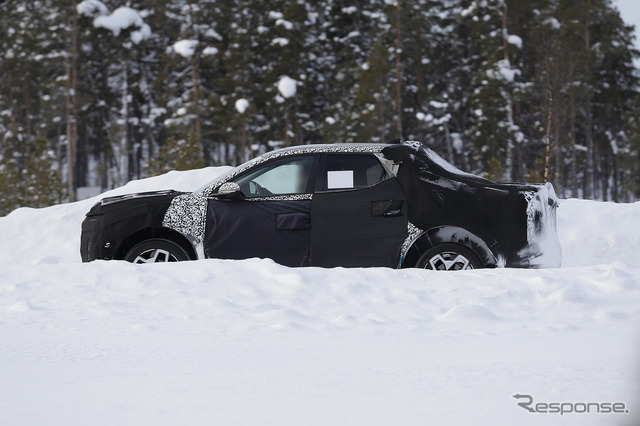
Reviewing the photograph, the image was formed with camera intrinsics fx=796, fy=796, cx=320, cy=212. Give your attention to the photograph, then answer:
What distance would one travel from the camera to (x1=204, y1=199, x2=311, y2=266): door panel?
283 inches

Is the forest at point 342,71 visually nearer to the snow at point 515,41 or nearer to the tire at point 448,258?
the snow at point 515,41

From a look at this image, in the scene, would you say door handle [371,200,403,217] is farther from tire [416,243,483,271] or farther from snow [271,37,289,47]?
snow [271,37,289,47]

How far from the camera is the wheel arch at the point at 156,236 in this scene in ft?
24.3

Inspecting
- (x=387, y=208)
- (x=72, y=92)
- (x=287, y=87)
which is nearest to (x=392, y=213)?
(x=387, y=208)

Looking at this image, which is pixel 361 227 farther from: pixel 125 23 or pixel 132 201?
pixel 125 23

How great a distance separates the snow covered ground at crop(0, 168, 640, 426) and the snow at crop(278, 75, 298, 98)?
120ft

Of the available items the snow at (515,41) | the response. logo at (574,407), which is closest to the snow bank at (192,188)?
the response. logo at (574,407)

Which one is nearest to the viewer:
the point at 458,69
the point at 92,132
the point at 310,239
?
the point at 310,239

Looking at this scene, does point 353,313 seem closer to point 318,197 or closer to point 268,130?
point 318,197

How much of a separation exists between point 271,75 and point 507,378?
41.7m

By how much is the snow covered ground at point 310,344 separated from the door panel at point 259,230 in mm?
391

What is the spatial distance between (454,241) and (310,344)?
2340 millimetres

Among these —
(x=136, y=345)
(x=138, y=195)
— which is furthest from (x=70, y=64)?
(x=136, y=345)

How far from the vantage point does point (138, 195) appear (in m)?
7.77
